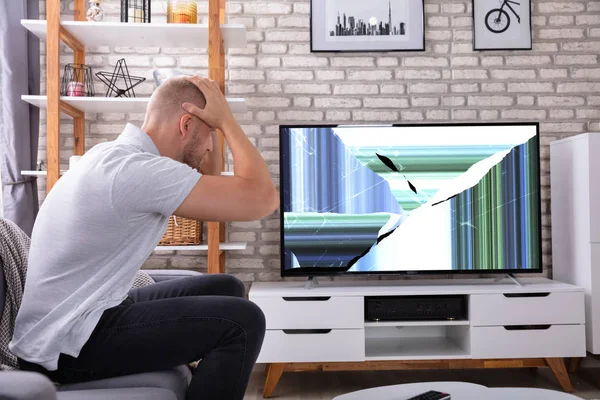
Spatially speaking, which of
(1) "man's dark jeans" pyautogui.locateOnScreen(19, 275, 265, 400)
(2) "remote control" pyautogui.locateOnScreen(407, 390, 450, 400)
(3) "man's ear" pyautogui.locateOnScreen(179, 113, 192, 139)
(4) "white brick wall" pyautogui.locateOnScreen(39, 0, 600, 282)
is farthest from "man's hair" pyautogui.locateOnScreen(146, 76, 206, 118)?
(4) "white brick wall" pyautogui.locateOnScreen(39, 0, 600, 282)

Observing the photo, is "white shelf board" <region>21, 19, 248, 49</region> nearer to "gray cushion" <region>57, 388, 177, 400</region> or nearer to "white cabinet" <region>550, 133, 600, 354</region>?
"white cabinet" <region>550, 133, 600, 354</region>

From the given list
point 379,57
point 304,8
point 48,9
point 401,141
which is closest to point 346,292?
point 401,141

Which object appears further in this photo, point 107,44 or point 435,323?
point 107,44

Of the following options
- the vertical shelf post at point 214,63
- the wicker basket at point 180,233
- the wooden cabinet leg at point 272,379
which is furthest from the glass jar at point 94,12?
the wooden cabinet leg at point 272,379

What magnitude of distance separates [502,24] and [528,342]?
174cm

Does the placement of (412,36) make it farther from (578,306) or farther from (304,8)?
(578,306)

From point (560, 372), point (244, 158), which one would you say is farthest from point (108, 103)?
point (560, 372)

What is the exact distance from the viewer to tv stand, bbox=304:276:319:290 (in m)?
3.03

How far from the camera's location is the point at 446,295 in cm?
300

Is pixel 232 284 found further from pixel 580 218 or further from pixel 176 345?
pixel 580 218

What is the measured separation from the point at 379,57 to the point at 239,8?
2.70 ft

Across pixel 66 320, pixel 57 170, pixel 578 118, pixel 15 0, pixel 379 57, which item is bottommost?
pixel 66 320

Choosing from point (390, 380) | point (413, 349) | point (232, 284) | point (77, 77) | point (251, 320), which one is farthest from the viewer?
point (77, 77)

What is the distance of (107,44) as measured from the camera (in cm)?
326
